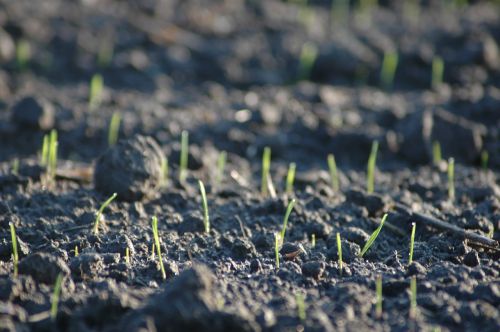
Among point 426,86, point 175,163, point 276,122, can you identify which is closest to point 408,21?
point 426,86

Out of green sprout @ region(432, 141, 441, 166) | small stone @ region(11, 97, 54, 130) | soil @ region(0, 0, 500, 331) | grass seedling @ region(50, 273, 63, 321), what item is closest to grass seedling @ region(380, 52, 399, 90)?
soil @ region(0, 0, 500, 331)

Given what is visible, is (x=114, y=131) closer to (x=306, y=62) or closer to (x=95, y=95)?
(x=95, y=95)

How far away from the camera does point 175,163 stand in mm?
3371

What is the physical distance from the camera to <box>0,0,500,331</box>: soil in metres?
2.08

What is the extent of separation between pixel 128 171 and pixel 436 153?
1.56 meters

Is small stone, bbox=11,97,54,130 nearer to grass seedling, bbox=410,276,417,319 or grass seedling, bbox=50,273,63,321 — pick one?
grass seedling, bbox=50,273,63,321

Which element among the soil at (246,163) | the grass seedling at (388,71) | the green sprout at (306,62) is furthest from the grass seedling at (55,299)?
the grass seedling at (388,71)

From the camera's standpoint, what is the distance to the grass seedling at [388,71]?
457 cm

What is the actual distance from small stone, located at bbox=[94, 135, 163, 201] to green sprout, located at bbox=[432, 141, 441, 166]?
142cm

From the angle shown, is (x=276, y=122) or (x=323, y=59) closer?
(x=276, y=122)

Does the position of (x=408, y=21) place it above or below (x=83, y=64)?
above

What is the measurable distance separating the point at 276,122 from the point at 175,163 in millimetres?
789

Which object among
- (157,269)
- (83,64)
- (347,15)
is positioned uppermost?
(347,15)

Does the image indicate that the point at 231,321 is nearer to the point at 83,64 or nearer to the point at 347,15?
the point at 83,64
